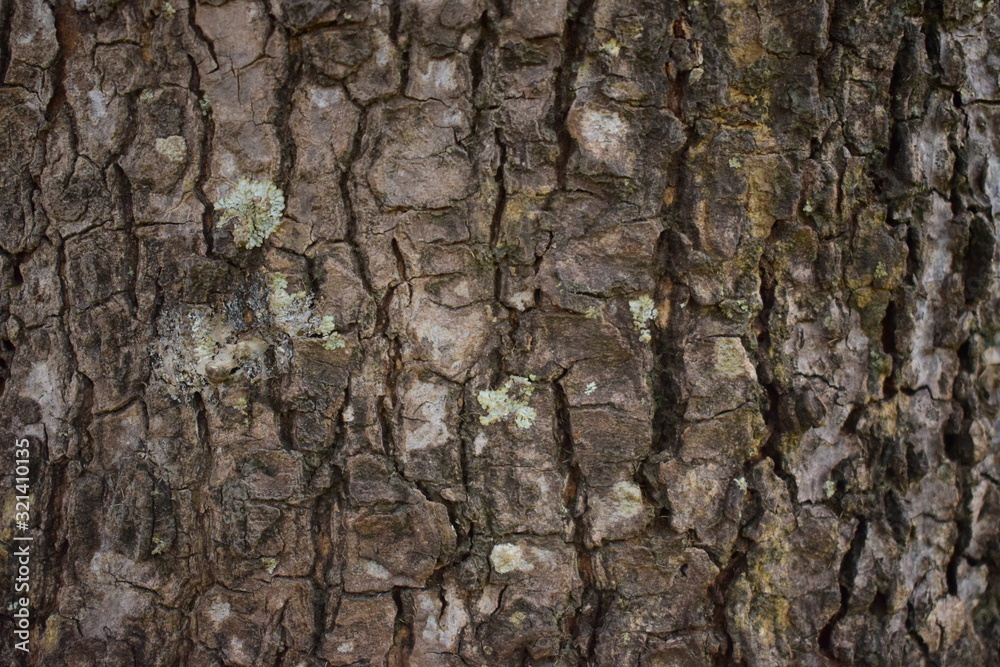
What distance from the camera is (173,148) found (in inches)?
61.2

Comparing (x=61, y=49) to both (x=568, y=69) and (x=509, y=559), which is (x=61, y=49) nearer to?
(x=568, y=69)

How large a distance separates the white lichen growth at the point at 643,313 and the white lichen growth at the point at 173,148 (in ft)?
3.36

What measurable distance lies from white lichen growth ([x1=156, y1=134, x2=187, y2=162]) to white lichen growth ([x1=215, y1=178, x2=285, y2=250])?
0.14 m

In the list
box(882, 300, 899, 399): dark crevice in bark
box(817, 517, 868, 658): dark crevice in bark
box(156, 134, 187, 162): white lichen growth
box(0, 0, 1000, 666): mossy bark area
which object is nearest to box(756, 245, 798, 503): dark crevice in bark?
box(0, 0, 1000, 666): mossy bark area

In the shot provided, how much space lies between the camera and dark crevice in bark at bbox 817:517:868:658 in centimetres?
163

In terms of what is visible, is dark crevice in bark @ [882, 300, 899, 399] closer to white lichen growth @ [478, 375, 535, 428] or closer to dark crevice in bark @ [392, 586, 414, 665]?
white lichen growth @ [478, 375, 535, 428]

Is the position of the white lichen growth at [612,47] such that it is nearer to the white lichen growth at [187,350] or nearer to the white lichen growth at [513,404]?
the white lichen growth at [513,404]

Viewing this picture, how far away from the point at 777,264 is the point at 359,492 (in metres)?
1.04

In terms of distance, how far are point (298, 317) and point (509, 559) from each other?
694 mm

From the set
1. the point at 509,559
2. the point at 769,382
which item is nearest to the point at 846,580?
the point at 769,382

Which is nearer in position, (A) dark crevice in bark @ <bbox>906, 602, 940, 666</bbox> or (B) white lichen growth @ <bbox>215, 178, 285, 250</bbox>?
(B) white lichen growth @ <bbox>215, 178, 285, 250</bbox>

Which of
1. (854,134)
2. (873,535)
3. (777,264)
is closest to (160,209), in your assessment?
(777,264)

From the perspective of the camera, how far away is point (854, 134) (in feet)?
5.27

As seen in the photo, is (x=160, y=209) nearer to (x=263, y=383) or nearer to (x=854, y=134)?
(x=263, y=383)
